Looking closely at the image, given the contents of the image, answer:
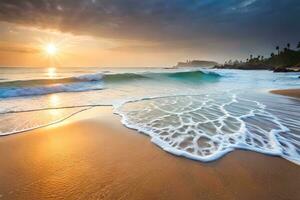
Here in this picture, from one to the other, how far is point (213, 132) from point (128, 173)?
2521 mm

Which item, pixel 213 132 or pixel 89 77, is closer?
pixel 213 132

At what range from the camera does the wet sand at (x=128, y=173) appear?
7.88 feet

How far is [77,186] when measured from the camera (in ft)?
8.33

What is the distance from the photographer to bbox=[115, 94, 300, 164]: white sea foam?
11.8 ft

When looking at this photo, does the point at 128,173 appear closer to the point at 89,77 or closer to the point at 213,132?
the point at 213,132

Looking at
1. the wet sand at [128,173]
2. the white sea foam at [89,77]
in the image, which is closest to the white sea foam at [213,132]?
the wet sand at [128,173]

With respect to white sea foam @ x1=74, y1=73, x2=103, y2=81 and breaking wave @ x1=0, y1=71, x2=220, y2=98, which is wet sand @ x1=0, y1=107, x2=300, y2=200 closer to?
breaking wave @ x1=0, y1=71, x2=220, y2=98

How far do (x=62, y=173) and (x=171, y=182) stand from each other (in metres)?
1.62

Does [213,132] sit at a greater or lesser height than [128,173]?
lesser

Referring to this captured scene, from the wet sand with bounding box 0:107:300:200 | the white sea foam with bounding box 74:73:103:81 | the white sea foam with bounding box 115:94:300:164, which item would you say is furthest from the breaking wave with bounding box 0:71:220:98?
the wet sand with bounding box 0:107:300:200

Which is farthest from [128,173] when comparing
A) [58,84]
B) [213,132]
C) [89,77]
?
[89,77]

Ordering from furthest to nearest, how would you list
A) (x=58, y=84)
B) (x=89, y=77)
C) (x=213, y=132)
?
(x=89, y=77) → (x=58, y=84) → (x=213, y=132)

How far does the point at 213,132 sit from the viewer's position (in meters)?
4.57

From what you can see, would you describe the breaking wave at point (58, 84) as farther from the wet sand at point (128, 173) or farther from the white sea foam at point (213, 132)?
the wet sand at point (128, 173)
